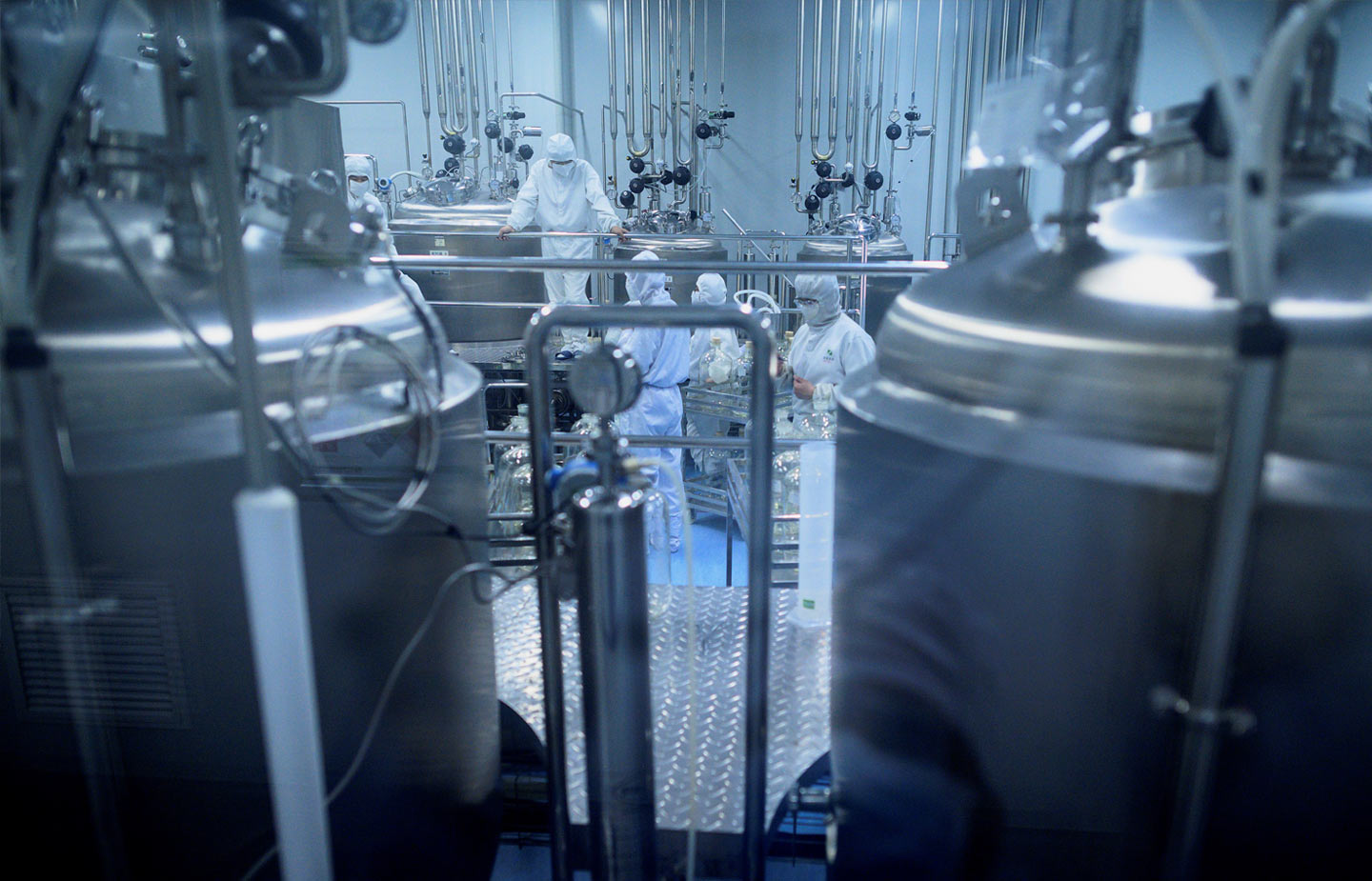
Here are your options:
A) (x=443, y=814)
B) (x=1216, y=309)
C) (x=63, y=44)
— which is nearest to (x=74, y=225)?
(x=63, y=44)

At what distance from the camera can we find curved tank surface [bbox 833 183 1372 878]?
67 cm

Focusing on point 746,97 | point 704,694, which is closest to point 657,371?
point 704,694

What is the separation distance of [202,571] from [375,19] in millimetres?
582

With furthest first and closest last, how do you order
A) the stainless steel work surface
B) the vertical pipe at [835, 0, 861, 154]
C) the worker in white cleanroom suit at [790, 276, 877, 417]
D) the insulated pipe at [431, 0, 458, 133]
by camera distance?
the vertical pipe at [835, 0, 861, 154]
the insulated pipe at [431, 0, 458, 133]
the worker in white cleanroom suit at [790, 276, 877, 417]
the stainless steel work surface

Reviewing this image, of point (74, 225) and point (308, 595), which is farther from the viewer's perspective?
point (308, 595)

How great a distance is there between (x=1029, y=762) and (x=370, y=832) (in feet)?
2.32

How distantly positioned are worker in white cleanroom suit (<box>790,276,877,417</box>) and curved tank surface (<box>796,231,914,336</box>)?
86cm

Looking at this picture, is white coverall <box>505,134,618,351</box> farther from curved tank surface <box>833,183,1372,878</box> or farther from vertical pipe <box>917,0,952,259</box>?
curved tank surface <box>833,183,1372,878</box>

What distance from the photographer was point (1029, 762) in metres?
0.84

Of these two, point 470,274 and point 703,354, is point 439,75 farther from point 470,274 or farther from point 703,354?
point 703,354

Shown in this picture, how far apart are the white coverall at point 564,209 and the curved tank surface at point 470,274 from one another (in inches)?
5.0

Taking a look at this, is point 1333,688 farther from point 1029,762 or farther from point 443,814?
point 443,814

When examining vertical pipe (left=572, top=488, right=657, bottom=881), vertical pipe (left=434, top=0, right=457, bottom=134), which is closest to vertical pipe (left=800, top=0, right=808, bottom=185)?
vertical pipe (left=434, top=0, right=457, bottom=134)

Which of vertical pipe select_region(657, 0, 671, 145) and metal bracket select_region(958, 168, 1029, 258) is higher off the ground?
vertical pipe select_region(657, 0, 671, 145)
